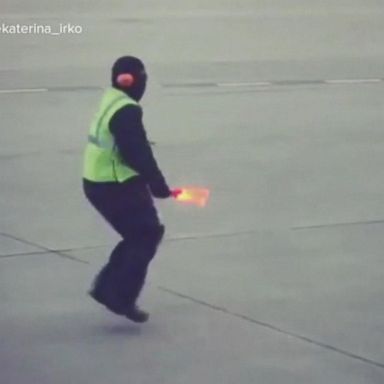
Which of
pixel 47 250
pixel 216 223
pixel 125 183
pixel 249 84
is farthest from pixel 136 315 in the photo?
pixel 249 84

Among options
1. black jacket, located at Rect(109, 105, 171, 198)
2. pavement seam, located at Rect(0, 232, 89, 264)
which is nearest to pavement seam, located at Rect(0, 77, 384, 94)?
pavement seam, located at Rect(0, 232, 89, 264)

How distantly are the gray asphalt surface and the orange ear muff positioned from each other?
4.41 ft

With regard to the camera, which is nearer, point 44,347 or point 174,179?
point 44,347

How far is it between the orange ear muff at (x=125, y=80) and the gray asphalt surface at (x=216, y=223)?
4.41 ft

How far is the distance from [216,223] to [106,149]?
9.75ft

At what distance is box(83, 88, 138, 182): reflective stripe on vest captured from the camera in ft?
25.1

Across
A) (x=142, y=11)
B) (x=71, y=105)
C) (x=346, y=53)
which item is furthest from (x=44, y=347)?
(x=142, y=11)

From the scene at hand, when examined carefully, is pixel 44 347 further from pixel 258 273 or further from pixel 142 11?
pixel 142 11

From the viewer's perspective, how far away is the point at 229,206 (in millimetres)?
11133

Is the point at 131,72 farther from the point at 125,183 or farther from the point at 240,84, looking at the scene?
the point at 240,84

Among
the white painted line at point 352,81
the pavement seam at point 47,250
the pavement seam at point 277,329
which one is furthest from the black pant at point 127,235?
the white painted line at point 352,81

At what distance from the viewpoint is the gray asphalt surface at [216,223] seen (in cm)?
743

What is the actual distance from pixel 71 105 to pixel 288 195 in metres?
5.36

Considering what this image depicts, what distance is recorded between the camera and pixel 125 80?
Answer: 7.72 metres
